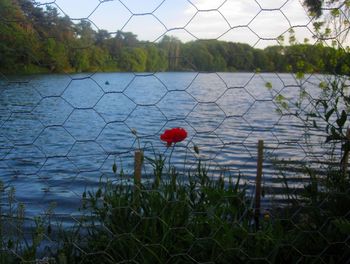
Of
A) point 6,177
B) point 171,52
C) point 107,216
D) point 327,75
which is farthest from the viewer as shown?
point 6,177

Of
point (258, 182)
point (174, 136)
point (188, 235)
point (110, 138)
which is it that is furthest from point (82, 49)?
point (110, 138)

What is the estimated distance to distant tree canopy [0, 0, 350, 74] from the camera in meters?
1.96

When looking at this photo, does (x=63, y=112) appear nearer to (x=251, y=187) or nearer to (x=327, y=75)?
Result: (x=251, y=187)

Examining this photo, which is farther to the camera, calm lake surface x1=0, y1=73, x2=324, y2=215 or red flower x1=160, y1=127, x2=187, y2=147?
calm lake surface x1=0, y1=73, x2=324, y2=215

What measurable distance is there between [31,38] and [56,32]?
11 cm

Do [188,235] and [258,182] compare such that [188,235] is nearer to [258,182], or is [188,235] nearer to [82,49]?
[82,49]

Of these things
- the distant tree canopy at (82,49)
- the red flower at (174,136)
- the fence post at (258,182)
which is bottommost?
the fence post at (258,182)

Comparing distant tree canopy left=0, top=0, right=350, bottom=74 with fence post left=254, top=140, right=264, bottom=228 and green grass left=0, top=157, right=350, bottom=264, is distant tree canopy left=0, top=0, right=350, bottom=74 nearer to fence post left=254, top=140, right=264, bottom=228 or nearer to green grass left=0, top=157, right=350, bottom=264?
green grass left=0, top=157, right=350, bottom=264

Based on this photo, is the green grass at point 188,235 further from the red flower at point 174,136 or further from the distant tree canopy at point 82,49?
the distant tree canopy at point 82,49

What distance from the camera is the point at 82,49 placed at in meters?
2.06

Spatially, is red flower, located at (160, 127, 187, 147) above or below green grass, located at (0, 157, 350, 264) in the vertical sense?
above

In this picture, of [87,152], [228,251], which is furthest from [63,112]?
[228,251]

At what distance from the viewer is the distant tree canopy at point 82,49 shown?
1962 mm

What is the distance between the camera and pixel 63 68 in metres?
2.10
